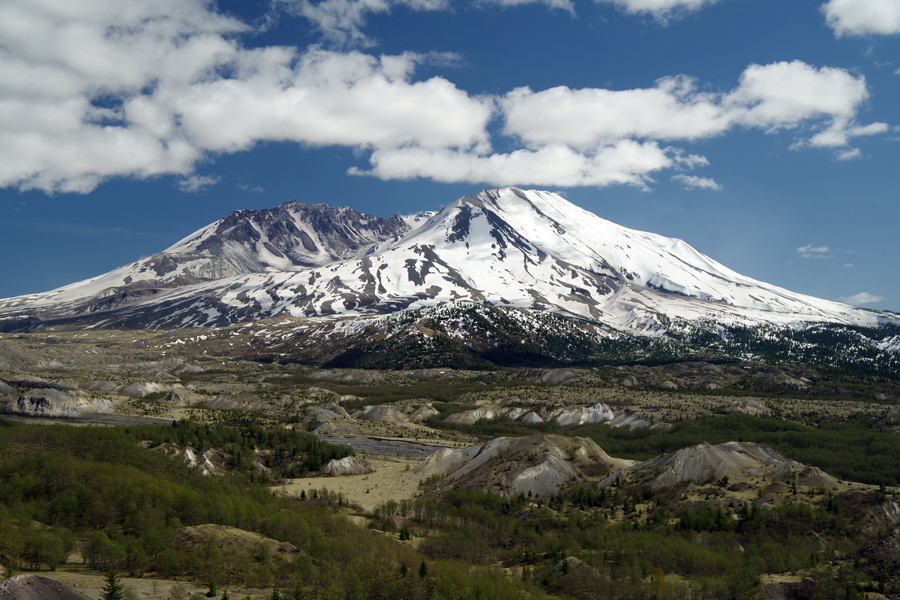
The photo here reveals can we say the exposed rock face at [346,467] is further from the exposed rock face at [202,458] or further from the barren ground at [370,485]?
the exposed rock face at [202,458]

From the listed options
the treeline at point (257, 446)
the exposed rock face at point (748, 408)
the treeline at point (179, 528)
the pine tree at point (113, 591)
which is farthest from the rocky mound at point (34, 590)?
the exposed rock face at point (748, 408)

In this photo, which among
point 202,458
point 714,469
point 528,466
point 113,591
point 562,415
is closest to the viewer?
point 113,591

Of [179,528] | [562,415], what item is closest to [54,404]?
[562,415]

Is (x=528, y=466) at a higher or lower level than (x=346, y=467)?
higher

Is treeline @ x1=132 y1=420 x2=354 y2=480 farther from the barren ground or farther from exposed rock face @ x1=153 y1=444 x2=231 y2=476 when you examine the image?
the barren ground

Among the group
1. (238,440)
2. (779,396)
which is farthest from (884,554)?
(779,396)

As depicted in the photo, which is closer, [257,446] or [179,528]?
[179,528]

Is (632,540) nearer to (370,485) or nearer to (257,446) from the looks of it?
(370,485)

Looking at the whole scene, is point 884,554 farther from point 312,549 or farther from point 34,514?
point 34,514
